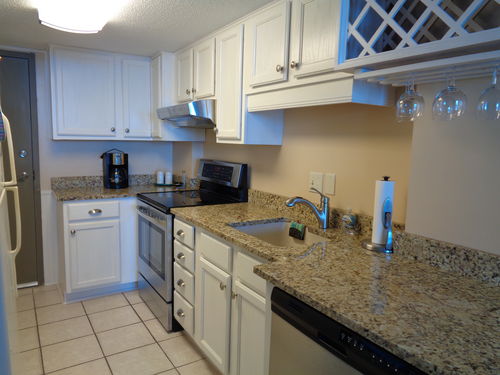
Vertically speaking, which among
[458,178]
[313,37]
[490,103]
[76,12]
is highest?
[76,12]

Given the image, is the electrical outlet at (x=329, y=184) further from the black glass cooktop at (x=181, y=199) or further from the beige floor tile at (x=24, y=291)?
the beige floor tile at (x=24, y=291)

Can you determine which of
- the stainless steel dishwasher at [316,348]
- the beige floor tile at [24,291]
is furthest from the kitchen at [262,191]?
the beige floor tile at [24,291]

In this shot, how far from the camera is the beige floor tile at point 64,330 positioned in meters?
2.37

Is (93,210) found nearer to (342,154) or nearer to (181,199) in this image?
(181,199)

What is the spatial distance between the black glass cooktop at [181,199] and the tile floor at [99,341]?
0.88 metres

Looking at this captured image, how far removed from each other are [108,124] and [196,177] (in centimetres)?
90

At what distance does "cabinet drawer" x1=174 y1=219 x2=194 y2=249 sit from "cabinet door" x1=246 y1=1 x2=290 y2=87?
3.08ft

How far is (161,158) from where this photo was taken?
3715mm

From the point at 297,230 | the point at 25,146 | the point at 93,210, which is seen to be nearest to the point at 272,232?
the point at 297,230

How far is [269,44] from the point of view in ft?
6.23

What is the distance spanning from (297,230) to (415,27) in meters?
1.14

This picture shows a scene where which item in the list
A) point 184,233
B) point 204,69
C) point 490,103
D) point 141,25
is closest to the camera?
point 490,103

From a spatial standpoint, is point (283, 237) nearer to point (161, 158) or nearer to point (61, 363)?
point (61, 363)

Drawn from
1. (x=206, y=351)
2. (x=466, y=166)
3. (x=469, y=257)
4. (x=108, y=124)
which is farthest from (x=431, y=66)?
(x=108, y=124)
